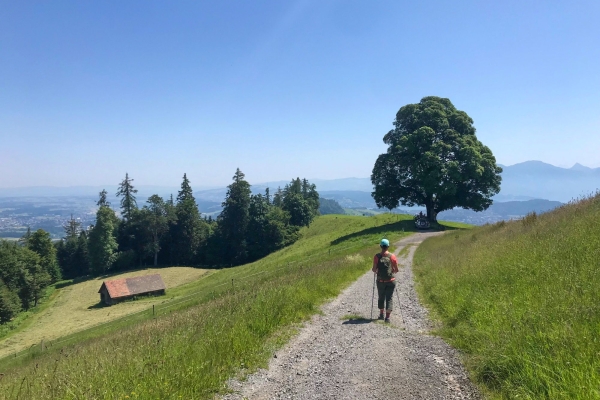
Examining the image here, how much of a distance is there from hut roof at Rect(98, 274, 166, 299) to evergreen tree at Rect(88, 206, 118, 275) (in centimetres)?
2731

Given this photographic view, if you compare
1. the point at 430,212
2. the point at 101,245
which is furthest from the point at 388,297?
the point at 101,245

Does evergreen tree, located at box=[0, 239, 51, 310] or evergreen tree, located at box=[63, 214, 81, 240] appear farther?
evergreen tree, located at box=[63, 214, 81, 240]

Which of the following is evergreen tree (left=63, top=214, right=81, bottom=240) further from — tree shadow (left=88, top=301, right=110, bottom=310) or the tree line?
tree shadow (left=88, top=301, right=110, bottom=310)

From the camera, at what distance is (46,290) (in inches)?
2744

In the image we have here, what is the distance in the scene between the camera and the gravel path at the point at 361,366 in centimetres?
588

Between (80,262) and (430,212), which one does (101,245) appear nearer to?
(80,262)

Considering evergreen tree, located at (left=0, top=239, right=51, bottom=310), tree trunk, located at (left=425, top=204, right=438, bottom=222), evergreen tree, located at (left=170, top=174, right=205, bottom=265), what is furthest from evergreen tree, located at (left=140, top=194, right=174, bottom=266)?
tree trunk, located at (left=425, top=204, right=438, bottom=222)

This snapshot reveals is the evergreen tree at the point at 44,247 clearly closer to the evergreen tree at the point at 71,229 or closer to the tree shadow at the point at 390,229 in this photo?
the evergreen tree at the point at 71,229

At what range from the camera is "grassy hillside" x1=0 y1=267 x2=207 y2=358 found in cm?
3625

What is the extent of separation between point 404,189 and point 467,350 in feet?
135

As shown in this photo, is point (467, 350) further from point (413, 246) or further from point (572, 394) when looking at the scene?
point (413, 246)

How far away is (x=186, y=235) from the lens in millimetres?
82938

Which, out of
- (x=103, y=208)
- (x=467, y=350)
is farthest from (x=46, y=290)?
(x=467, y=350)

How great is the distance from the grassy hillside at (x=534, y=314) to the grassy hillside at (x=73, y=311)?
3804cm
